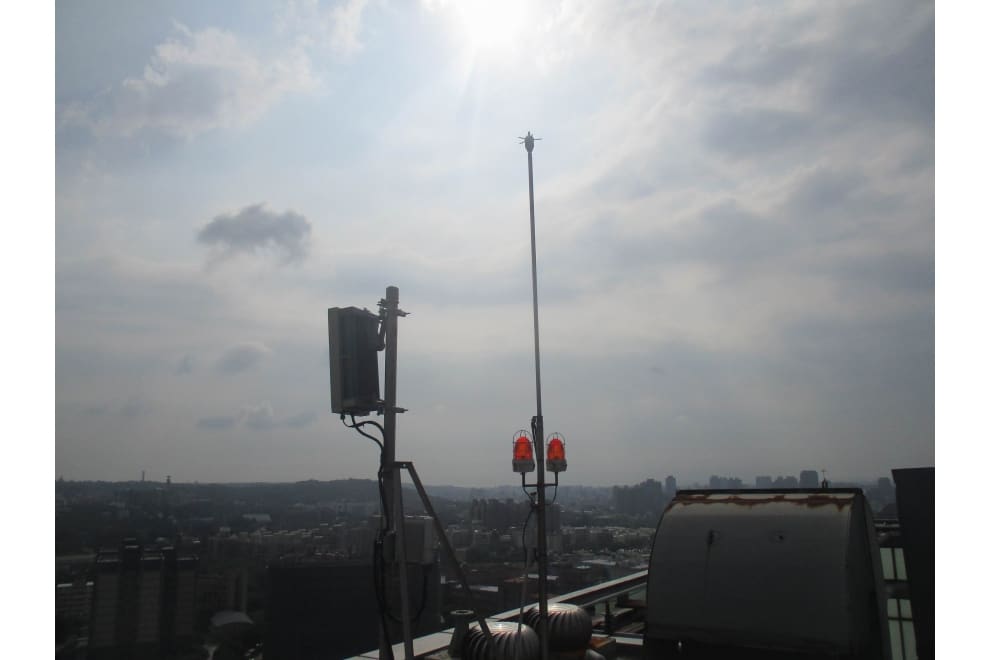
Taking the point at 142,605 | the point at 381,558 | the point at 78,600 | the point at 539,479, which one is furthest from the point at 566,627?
the point at 78,600

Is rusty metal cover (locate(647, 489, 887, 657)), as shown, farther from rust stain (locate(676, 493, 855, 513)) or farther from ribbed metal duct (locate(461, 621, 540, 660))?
ribbed metal duct (locate(461, 621, 540, 660))

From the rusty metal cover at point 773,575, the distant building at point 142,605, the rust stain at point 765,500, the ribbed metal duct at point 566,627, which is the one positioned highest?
the rust stain at point 765,500

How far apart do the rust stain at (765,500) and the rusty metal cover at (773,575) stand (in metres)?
0.01

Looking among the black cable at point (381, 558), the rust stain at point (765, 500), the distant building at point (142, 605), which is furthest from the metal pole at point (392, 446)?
the distant building at point (142, 605)

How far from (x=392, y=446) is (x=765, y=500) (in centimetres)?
389

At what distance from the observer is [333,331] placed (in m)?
5.26

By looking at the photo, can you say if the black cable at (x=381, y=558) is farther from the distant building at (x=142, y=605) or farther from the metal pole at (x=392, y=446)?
the distant building at (x=142, y=605)

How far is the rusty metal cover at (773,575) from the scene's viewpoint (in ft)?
18.1

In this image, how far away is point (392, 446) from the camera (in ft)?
17.2

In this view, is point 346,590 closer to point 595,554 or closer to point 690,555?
point 595,554

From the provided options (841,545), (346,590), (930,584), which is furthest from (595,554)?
(841,545)

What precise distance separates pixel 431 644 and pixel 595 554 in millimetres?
6213

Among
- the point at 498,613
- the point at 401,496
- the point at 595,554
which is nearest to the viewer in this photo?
the point at 401,496

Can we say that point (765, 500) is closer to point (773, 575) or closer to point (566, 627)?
point (773, 575)
